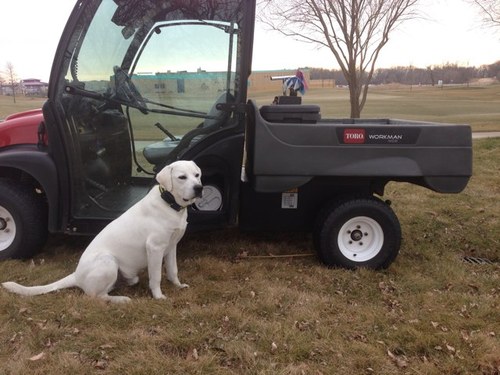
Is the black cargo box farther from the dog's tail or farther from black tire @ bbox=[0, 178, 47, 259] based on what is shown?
black tire @ bbox=[0, 178, 47, 259]

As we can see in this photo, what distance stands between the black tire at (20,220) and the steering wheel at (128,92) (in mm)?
1261

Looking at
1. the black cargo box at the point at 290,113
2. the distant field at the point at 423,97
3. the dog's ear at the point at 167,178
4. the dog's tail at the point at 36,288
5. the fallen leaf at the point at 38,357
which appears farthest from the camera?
the distant field at the point at 423,97

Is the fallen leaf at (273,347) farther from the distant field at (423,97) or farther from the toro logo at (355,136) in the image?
the distant field at (423,97)

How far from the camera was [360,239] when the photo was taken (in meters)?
4.12

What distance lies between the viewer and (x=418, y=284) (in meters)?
3.81

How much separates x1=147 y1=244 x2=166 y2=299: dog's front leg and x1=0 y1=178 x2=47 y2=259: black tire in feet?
4.52

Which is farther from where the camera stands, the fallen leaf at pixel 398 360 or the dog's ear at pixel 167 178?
the dog's ear at pixel 167 178

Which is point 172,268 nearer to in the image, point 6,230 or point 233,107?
point 233,107

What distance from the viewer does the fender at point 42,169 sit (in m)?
3.84

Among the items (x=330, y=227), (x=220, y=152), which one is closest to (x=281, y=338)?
(x=330, y=227)

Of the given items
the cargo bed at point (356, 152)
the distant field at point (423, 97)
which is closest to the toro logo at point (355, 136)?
the cargo bed at point (356, 152)

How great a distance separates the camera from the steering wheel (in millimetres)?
3840

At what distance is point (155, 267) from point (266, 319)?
910mm

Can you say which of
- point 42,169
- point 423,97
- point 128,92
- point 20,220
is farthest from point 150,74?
point 423,97
